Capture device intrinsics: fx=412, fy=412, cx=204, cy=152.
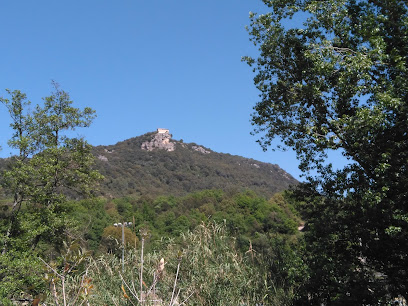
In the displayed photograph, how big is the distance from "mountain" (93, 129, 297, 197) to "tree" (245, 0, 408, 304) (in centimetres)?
6088

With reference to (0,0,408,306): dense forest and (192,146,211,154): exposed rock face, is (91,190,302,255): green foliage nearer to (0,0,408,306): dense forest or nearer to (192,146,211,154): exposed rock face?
(0,0,408,306): dense forest

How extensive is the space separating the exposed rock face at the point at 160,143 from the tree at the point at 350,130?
319 feet

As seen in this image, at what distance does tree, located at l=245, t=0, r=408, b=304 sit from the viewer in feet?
21.0

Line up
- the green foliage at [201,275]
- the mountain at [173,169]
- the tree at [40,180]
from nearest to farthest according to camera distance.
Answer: the green foliage at [201,275] < the tree at [40,180] < the mountain at [173,169]

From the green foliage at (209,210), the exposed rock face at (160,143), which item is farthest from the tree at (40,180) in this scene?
the exposed rock face at (160,143)

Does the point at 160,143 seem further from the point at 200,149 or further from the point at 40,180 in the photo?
the point at 40,180

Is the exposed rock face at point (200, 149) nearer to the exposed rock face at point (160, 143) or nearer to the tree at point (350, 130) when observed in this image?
the exposed rock face at point (160, 143)

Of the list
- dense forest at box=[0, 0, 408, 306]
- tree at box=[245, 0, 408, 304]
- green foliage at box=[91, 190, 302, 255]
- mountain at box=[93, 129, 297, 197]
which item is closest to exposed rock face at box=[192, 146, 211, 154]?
mountain at box=[93, 129, 297, 197]

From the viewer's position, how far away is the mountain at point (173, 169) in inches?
3086

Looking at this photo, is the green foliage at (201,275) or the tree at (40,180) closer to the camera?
the green foliage at (201,275)

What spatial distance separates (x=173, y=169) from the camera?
310 ft

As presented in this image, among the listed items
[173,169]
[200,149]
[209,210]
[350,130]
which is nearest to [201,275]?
[350,130]

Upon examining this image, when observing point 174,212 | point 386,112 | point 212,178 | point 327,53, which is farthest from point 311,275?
point 212,178

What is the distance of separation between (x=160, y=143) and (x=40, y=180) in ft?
309
